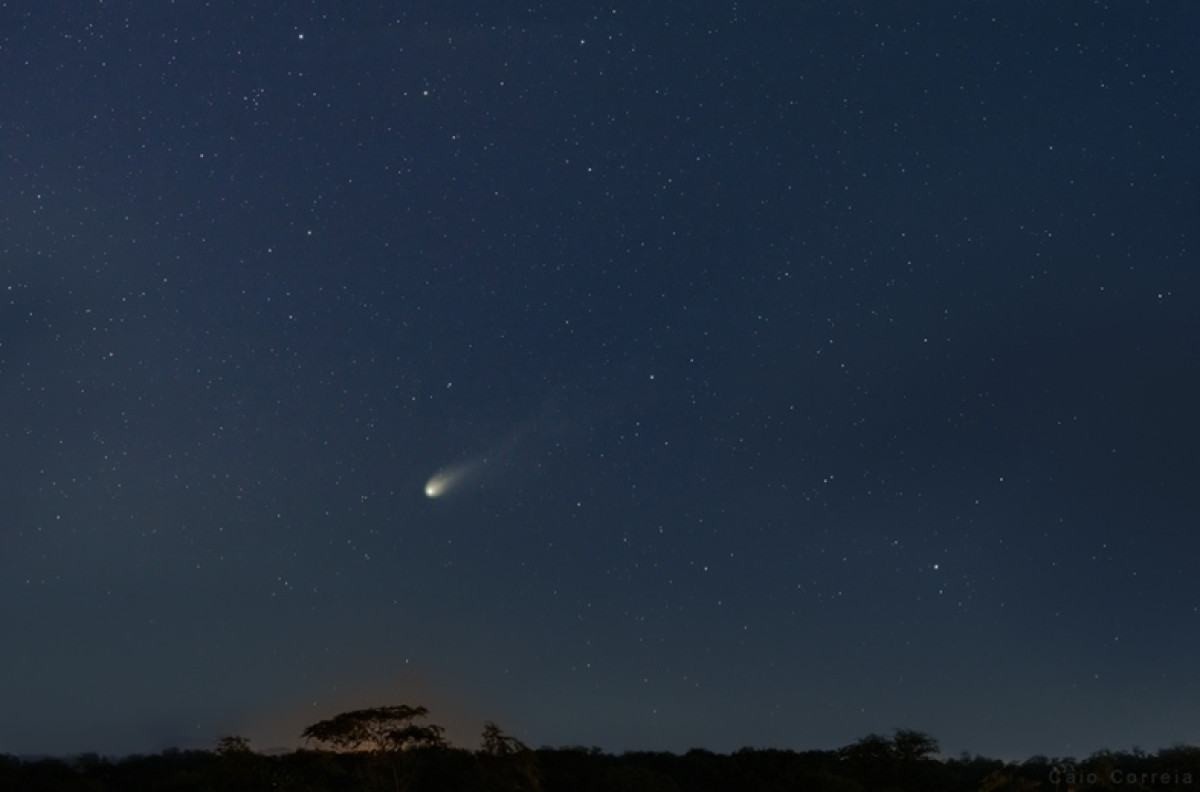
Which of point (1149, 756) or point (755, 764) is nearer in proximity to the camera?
point (755, 764)

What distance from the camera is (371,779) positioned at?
48625 mm

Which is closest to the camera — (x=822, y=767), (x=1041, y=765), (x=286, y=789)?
(x=286, y=789)

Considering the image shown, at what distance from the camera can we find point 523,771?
47062 mm

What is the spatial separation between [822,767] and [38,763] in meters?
35.1

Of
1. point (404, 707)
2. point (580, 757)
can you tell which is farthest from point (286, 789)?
point (580, 757)

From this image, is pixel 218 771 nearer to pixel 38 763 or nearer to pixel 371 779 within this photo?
pixel 371 779

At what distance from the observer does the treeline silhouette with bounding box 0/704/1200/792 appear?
46344 millimetres

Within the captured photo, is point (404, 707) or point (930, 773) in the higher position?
point (404, 707)

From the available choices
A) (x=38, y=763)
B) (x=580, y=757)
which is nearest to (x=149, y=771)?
(x=38, y=763)

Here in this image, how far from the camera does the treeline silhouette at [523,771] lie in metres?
46.3

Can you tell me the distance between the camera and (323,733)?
4950 cm

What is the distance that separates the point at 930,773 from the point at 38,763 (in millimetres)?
39596

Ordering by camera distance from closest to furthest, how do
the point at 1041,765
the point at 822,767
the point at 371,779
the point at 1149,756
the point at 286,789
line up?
the point at 286,789
the point at 371,779
the point at 822,767
the point at 1149,756
the point at 1041,765

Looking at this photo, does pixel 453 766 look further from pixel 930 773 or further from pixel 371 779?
pixel 930 773
